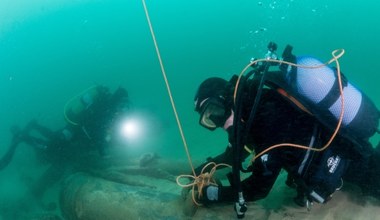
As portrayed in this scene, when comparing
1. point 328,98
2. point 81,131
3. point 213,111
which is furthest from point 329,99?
point 81,131

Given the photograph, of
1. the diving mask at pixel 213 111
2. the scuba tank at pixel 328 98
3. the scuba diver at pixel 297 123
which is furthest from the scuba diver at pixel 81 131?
the scuba tank at pixel 328 98

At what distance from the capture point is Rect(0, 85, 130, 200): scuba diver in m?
7.92

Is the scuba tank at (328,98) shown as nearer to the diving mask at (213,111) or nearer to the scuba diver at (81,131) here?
the diving mask at (213,111)

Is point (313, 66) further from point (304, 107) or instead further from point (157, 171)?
point (157, 171)

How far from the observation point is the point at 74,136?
8.55 m

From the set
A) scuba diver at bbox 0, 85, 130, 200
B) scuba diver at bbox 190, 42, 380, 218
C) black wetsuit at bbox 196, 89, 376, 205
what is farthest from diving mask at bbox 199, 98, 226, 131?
scuba diver at bbox 0, 85, 130, 200

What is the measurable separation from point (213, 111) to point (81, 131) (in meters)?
6.02

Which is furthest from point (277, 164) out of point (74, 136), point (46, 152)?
point (46, 152)

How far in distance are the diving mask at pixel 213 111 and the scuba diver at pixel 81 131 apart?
16.1 feet

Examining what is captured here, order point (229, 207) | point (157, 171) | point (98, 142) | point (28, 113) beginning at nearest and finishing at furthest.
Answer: point (229, 207) < point (157, 171) < point (98, 142) < point (28, 113)

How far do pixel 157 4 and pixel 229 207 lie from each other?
83.7 meters

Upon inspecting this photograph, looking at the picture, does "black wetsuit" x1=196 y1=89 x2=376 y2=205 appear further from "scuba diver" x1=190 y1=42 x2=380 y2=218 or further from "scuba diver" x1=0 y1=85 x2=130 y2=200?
"scuba diver" x1=0 y1=85 x2=130 y2=200

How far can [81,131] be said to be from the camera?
8.48m

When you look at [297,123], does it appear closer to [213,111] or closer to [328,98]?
[328,98]
